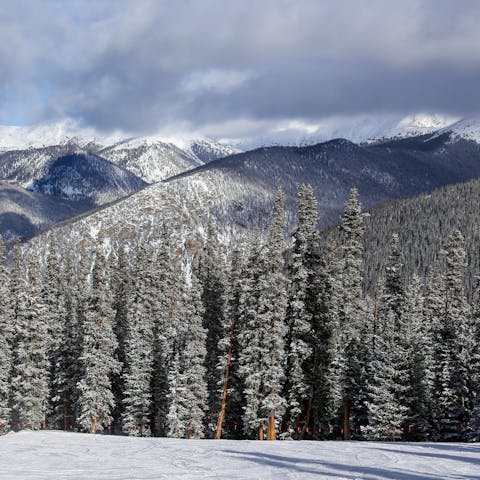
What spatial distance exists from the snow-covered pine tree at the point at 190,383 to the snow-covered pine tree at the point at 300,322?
878cm

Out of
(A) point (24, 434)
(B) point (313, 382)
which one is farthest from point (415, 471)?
(B) point (313, 382)

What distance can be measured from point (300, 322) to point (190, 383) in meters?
12.5

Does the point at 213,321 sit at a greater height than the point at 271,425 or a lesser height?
greater

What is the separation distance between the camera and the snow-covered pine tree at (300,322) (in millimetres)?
38812

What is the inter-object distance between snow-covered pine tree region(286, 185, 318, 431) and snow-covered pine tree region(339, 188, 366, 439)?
18.5ft

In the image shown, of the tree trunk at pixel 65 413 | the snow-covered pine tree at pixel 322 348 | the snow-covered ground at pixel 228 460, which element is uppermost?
the snow-covered pine tree at pixel 322 348

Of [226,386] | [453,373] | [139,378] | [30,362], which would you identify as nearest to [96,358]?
[30,362]

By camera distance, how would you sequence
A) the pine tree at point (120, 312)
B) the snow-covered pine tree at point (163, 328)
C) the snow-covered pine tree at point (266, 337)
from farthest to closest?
the pine tree at point (120, 312)
the snow-covered pine tree at point (163, 328)
the snow-covered pine tree at point (266, 337)

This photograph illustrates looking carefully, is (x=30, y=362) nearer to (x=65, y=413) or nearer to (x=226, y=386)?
(x=65, y=413)

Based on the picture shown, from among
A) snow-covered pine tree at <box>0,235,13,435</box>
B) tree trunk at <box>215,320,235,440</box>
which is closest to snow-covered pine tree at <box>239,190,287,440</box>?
tree trunk at <box>215,320,235,440</box>

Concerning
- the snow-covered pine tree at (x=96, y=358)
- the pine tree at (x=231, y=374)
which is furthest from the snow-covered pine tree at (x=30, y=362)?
the pine tree at (x=231, y=374)

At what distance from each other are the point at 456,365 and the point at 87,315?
2898 cm

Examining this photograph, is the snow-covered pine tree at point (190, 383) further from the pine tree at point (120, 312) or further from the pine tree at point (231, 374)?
the pine tree at point (120, 312)

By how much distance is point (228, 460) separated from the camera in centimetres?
1977
